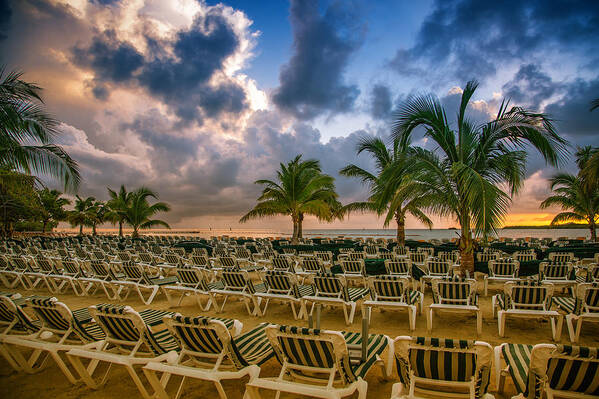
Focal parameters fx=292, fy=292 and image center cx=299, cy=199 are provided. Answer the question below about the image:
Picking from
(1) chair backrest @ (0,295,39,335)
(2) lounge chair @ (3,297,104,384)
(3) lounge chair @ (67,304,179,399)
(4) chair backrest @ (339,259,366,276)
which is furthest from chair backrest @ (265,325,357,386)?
(4) chair backrest @ (339,259,366,276)

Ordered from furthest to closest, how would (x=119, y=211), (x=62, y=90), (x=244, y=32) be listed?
1. (x=119, y=211)
2. (x=244, y=32)
3. (x=62, y=90)

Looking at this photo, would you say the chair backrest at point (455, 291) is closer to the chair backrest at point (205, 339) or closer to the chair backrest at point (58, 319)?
the chair backrest at point (205, 339)

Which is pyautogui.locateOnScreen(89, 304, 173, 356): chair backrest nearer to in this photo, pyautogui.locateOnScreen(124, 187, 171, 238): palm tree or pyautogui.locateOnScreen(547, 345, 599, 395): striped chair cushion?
pyautogui.locateOnScreen(547, 345, 599, 395): striped chair cushion

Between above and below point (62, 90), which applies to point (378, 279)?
below

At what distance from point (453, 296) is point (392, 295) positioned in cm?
103

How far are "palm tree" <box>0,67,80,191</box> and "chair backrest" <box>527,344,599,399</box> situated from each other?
1134 cm

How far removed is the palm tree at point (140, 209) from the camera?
25797mm

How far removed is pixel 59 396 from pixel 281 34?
39.5 feet

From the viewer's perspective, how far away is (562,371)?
2109 millimetres

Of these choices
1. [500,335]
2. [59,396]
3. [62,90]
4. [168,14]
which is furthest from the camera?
[168,14]

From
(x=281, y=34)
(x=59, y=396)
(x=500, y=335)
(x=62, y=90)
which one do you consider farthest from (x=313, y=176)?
(x=59, y=396)

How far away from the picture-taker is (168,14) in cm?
1048

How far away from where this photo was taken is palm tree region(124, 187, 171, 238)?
84.6 ft

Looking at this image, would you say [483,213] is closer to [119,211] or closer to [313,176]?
[313,176]
